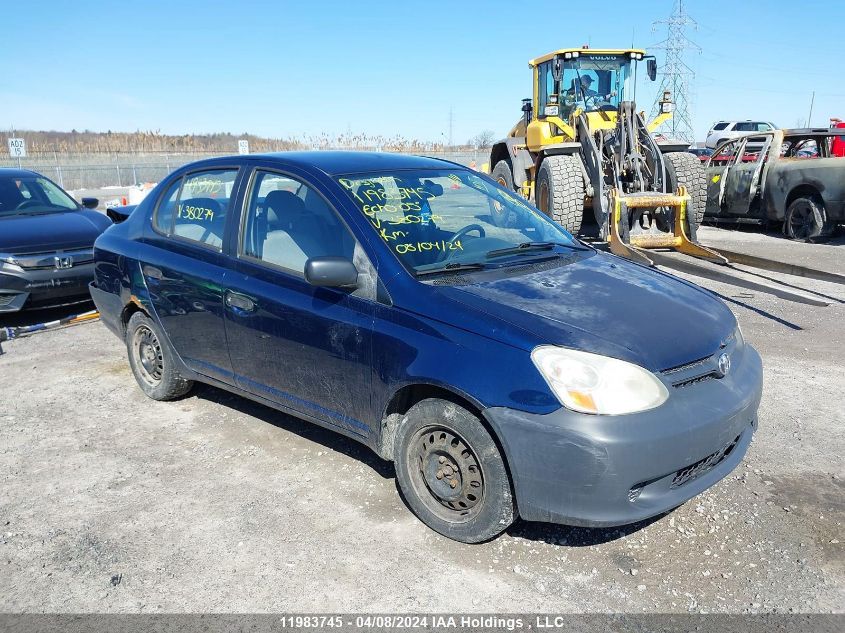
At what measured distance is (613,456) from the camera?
2.71 m

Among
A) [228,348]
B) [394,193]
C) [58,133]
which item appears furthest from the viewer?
[58,133]

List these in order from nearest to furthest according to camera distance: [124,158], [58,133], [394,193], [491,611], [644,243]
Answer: [491,611]
[394,193]
[644,243]
[124,158]
[58,133]

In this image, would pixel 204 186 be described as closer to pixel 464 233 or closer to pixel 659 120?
pixel 464 233

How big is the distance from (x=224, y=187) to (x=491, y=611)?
2904 millimetres

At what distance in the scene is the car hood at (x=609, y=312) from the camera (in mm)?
2920

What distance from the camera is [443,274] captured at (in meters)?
3.42

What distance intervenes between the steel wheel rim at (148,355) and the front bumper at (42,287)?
7.90 ft

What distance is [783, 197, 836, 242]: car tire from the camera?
37.6 ft

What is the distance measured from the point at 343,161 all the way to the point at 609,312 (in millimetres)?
1811

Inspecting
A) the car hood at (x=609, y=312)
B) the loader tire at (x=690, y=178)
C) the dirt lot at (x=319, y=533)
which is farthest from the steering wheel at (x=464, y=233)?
the loader tire at (x=690, y=178)

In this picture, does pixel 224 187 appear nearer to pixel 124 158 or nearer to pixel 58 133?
pixel 124 158

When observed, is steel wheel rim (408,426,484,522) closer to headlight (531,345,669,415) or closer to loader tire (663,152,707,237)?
headlight (531,345,669,415)

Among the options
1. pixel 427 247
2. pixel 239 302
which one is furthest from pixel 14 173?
pixel 427 247

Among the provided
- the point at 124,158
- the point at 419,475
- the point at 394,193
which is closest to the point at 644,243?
the point at 394,193
